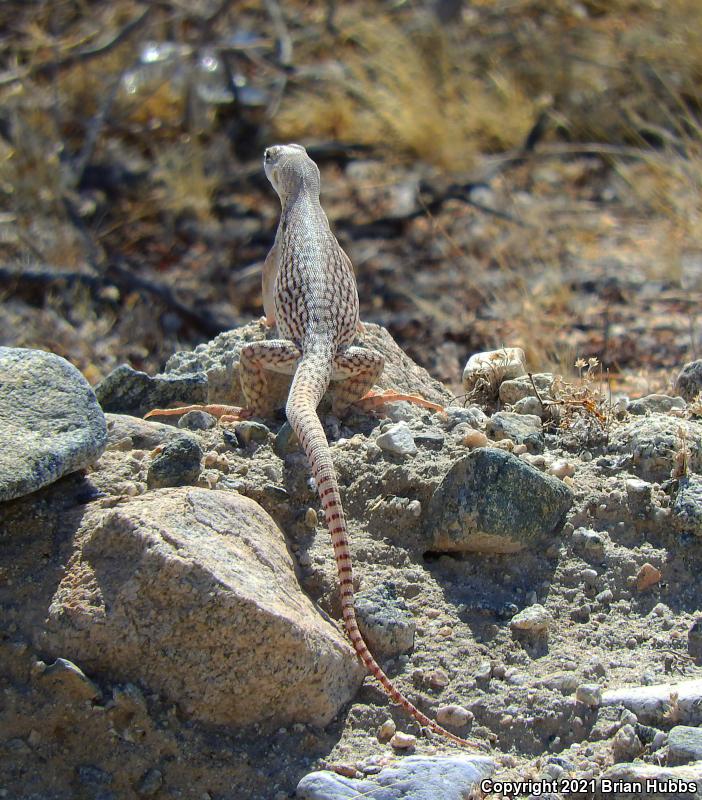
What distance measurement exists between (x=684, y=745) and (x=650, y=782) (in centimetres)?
19

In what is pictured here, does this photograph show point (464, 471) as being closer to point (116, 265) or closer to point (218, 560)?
point (218, 560)

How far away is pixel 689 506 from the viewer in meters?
4.07

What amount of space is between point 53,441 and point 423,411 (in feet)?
5.75

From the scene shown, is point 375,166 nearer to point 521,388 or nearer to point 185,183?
point 185,183

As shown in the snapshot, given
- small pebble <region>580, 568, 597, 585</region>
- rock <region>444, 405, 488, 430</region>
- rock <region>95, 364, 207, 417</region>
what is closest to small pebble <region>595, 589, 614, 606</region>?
small pebble <region>580, 568, 597, 585</region>

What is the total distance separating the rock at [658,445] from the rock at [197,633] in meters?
1.65

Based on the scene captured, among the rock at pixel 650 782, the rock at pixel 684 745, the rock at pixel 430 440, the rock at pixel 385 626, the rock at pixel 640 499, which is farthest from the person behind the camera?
the rock at pixel 430 440

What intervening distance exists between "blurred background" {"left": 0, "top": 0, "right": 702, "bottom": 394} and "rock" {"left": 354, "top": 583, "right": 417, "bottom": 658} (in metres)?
4.54

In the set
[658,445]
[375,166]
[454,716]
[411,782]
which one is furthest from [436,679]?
[375,166]

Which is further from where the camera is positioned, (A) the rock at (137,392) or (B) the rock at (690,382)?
(B) the rock at (690,382)

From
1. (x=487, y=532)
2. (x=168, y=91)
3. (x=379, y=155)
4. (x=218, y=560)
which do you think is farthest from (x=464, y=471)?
(x=168, y=91)

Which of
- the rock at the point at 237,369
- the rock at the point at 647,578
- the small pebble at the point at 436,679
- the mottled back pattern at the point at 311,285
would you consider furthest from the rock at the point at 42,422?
the rock at the point at 647,578

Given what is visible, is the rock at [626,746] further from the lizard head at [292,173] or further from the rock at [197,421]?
the lizard head at [292,173]

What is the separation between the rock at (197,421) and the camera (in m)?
4.58
